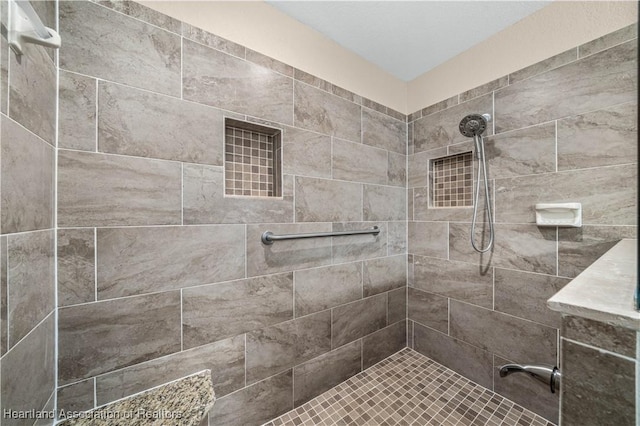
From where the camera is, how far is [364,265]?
1.65 m

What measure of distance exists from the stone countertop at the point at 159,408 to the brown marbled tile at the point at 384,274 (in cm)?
110

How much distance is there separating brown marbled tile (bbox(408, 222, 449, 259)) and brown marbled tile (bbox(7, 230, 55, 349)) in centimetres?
200

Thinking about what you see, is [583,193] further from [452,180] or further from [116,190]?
[116,190]

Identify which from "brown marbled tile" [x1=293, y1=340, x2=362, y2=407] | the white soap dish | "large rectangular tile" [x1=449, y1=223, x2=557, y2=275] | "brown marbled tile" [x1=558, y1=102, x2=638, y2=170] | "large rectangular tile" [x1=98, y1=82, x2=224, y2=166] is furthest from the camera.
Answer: "brown marbled tile" [x1=293, y1=340, x2=362, y2=407]

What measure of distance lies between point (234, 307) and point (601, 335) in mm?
1208

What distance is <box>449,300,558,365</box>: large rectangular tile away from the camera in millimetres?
1237

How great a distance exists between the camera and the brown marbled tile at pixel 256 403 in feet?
3.62

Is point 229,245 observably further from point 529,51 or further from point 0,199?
point 529,51

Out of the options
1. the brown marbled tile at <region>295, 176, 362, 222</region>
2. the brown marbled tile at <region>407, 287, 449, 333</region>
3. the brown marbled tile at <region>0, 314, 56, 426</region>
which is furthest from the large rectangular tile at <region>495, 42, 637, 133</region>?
the brown marbled tile at <region>0, 314, 56, 426</region>

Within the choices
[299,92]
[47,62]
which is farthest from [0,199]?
[299,92]

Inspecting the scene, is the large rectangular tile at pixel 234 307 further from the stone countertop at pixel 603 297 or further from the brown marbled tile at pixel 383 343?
the stone countertop at pixel 603 297

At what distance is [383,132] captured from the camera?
1.78 m

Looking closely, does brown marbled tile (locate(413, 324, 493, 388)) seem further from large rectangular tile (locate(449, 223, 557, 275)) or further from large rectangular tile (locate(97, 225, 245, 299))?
large rectangular tile (locate(97, 225, 245, 299))

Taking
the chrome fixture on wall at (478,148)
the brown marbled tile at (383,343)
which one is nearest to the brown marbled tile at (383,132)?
the chrome fixture on wall at (478,148)
